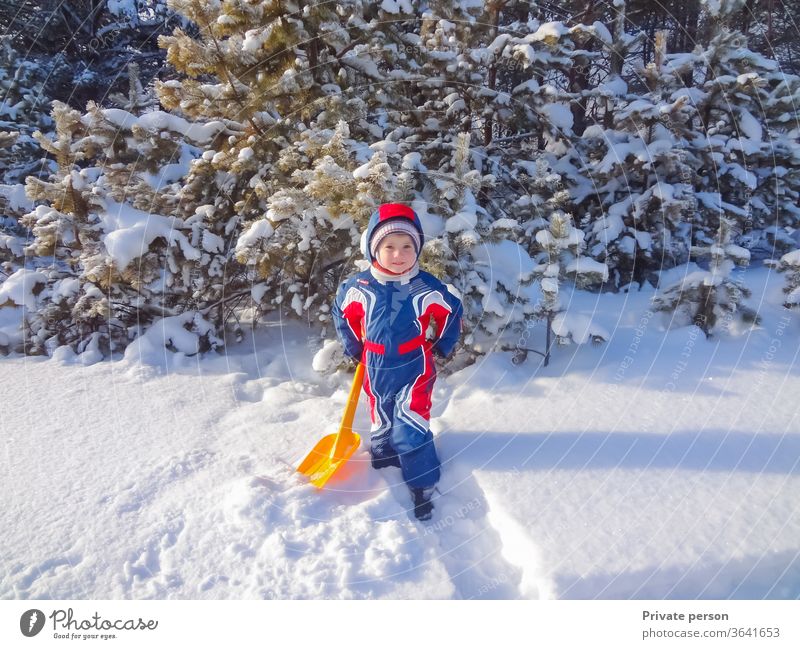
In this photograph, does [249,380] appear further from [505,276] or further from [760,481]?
[760,481]

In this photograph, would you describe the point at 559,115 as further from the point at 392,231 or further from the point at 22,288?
the point at 22,288

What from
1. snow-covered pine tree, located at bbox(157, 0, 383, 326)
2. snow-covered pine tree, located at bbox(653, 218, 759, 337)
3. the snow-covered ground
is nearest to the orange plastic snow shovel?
the snow-covered ground

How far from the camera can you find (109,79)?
9383mm

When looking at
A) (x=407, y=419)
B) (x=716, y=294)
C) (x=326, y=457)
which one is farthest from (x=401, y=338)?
(x=716, y=294)

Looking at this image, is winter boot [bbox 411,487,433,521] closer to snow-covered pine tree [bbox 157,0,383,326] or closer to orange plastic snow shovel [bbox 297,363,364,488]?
orange plastic snow shovel [bbox 297,363,364,488]

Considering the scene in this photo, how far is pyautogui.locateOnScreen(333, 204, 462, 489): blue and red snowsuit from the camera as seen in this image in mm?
3174

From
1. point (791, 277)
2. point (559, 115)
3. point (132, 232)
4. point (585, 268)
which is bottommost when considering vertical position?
point (791, 277)

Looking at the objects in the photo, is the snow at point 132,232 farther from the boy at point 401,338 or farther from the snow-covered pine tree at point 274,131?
the boy at point 401,338

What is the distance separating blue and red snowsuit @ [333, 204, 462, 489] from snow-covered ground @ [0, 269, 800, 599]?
0.25m

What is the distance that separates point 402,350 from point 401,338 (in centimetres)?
9

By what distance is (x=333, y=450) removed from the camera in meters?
3.30

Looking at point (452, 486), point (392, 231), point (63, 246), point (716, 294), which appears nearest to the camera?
point (392, 231)

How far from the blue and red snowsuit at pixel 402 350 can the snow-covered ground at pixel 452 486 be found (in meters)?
0.25

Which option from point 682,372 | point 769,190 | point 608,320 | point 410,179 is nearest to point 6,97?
point 410,179
